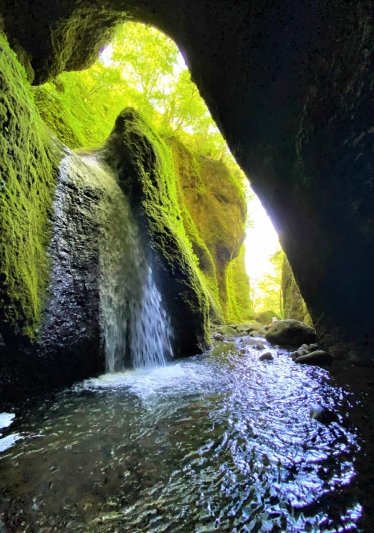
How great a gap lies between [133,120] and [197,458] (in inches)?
302

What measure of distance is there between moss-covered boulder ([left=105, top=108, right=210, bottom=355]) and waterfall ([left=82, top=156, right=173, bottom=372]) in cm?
22

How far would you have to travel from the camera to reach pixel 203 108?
41.9 feet

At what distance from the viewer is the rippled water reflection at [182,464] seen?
132cm

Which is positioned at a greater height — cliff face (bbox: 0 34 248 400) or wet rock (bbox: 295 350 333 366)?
cliff face (bbox: 0 34 248 400)

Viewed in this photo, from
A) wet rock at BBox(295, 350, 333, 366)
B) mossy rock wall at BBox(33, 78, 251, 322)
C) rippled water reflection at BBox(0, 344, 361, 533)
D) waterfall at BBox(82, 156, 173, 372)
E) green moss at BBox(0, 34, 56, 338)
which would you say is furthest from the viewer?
mossy rock wall at BBox(33, 78, 251, 322)

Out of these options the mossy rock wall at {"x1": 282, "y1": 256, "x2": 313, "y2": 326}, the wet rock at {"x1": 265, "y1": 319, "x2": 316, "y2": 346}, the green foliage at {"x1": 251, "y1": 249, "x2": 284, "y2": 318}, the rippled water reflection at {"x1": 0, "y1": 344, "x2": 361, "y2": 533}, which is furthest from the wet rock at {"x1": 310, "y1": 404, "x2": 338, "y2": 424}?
the green foliage at {"x1": 251, "y1": 249, "x2": 284, "y2": 318}

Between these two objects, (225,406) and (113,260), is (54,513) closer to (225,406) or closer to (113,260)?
(225,406)

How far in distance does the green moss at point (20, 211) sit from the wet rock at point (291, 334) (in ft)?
17.4

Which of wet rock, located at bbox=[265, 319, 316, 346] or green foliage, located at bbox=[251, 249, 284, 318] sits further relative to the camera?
green foliage, located at bbox=[251, 249, 284, 318]

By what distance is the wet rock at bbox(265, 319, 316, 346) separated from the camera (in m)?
6.06

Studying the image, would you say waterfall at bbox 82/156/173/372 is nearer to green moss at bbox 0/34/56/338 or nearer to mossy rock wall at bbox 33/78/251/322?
green moss at bbox 0/34/56/338

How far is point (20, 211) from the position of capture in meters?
3.19

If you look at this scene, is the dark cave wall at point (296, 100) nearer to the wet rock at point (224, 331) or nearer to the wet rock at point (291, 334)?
the wet rock at point (291, 334)

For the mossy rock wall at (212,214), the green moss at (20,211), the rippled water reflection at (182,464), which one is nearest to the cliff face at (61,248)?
the green moss at (20,211)
